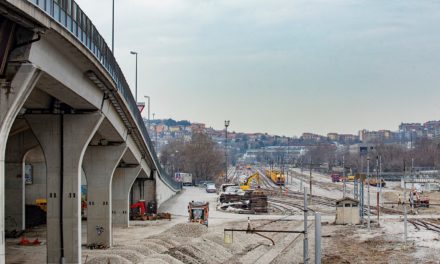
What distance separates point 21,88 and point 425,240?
38114 millimetres

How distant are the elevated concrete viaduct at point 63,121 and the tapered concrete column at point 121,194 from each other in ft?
0.27

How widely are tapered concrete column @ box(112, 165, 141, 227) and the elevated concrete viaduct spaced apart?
0.08 metres

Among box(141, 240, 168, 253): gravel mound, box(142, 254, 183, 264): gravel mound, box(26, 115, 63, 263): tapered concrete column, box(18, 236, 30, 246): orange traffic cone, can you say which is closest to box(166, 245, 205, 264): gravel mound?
box(141, 240, 168, 253): gravel mound

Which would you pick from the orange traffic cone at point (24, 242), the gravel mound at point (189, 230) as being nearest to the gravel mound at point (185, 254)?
the gravel mound at point (189, 230)

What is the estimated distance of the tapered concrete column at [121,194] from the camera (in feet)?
188

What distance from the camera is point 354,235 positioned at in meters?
56.2

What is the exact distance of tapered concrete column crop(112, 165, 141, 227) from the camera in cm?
5731

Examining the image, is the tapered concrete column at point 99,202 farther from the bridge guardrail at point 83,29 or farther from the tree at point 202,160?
the tree at point 202,160

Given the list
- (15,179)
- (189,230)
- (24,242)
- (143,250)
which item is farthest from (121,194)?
(143,250)

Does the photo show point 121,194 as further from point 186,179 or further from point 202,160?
point 202,160

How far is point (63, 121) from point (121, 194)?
2414 centimetres

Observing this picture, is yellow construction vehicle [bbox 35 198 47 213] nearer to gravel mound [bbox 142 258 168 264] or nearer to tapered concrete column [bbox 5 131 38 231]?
tapered concrete column [bbox 5 131 38 231]

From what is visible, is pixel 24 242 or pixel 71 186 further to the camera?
pixel 24 242

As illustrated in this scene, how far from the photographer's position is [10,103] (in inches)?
834
